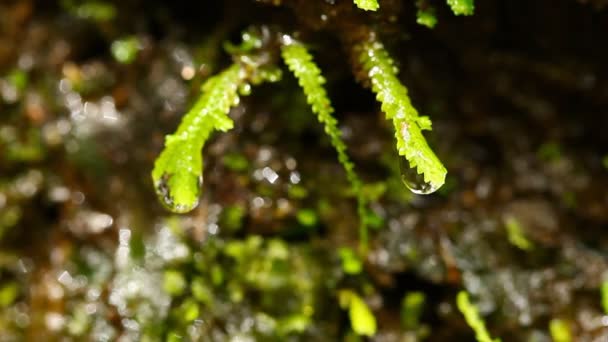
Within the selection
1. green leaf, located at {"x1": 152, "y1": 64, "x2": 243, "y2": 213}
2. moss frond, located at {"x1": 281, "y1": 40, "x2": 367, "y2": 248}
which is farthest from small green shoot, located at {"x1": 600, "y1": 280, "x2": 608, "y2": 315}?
green leaf, located at {"x1": 152, "y1": 64, "x2": 243, "y2": 213}

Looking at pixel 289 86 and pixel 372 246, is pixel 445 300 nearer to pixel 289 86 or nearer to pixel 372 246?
pixel 372 246

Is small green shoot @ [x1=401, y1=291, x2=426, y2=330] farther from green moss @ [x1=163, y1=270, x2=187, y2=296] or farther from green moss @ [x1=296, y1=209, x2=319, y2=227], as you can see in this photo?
green moss @ [x1=163, y1=270, x2=187, y2=296]

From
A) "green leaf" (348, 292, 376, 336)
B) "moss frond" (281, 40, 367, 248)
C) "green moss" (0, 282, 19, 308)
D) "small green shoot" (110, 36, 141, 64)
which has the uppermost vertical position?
"moss frond" (281, 40, 367, 248)

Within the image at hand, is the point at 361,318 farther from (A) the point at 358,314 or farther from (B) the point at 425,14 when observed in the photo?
(B) the point at 425,14

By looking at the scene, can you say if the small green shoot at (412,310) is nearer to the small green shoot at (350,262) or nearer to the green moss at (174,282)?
the small green shoot at (350,262)

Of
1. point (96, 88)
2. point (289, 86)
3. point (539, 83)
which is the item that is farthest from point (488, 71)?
point (96, 88)

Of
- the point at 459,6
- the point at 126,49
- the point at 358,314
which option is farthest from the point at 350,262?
the point at 126,49
